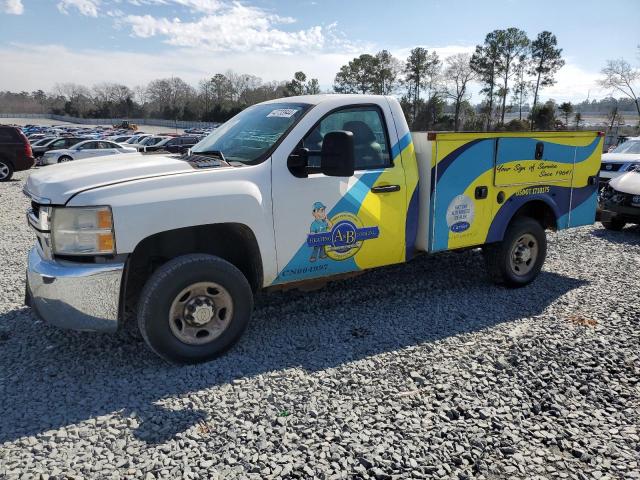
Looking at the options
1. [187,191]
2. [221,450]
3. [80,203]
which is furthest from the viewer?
[187,191]

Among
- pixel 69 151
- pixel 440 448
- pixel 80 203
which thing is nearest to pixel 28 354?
pixel 80 203

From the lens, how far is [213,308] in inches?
146

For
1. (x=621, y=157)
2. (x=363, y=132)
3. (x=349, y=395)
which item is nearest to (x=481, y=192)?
(x=363, y=132)

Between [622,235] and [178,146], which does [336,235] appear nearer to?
[178,146]

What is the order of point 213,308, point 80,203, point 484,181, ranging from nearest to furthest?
point 80,203 < point 213,308 < point 484,181

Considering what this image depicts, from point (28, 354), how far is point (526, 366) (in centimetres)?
387

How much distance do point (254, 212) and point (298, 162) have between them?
1.81ft

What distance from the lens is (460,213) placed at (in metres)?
4.80

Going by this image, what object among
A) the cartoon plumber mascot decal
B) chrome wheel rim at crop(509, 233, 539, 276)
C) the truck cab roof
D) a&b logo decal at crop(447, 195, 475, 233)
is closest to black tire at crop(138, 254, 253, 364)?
the cartoon plumber mascot decal

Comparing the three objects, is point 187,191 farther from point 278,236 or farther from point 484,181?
point 484,181

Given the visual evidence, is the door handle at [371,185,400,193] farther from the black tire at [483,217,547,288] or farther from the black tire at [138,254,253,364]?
the black tire at [483,217,547,288]

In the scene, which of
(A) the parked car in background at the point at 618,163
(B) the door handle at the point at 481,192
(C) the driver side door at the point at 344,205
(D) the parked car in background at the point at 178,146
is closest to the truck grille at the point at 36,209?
(D) the parked car in background at the point at 178,146

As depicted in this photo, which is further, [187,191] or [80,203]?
[187,191]

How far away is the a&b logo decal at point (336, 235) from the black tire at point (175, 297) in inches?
26.9
